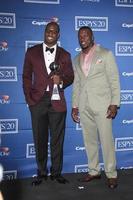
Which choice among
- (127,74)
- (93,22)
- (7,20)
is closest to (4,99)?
(7,20)

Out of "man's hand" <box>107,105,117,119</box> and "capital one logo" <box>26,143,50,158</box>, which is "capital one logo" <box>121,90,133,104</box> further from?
"capital one logo" <box>26,143,50,158</box>

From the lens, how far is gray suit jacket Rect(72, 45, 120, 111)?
3.34 metres

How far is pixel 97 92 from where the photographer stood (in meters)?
3.41

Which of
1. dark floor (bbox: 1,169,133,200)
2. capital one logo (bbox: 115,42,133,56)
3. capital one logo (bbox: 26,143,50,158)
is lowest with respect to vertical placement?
dark floor (bbox: 1,169,133,200)

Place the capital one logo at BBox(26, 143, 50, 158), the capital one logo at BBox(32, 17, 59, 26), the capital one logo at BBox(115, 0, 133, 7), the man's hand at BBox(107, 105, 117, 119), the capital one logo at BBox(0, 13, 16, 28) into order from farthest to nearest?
the capital one logo at BBox(115, 0, 133, 7), the capital one logo at BBox(26, 143, 50, 158), the capital one logo at BBox(32, 17, 59, 26), the capital one logo at BBox(0, 13, 16, 28), the man's hand at BBox(107, 105, 117, 119)

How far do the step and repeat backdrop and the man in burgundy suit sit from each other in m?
0.33

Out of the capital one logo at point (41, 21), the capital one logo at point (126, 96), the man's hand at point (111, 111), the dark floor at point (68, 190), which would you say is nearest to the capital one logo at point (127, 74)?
the capital one logo at point (126, 96)

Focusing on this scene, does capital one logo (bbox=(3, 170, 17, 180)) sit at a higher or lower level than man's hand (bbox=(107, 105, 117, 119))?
lower

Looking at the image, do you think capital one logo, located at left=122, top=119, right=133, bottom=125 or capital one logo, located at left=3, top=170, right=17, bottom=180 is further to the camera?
capital one logo, located at left=122, top=119, right=133, bottom=125

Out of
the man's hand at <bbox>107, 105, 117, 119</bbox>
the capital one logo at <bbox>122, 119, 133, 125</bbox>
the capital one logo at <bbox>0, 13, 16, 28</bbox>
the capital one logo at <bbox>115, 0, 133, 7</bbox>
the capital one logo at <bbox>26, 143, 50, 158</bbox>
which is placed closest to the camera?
the man's hand at <bbox>107, 105, 117, 119</bbox>

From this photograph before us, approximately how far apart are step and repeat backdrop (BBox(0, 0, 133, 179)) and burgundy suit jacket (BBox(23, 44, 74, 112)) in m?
0.32

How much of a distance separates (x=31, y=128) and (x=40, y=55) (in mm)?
868

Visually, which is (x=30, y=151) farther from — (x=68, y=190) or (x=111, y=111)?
(x=111, y=111)

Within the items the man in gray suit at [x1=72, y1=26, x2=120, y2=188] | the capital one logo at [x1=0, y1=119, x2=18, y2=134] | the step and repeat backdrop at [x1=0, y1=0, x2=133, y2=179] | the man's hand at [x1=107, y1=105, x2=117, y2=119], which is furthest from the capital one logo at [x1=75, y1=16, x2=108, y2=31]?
the capital one logo at [x1=0, y1=119, x2=18, y2=134]
